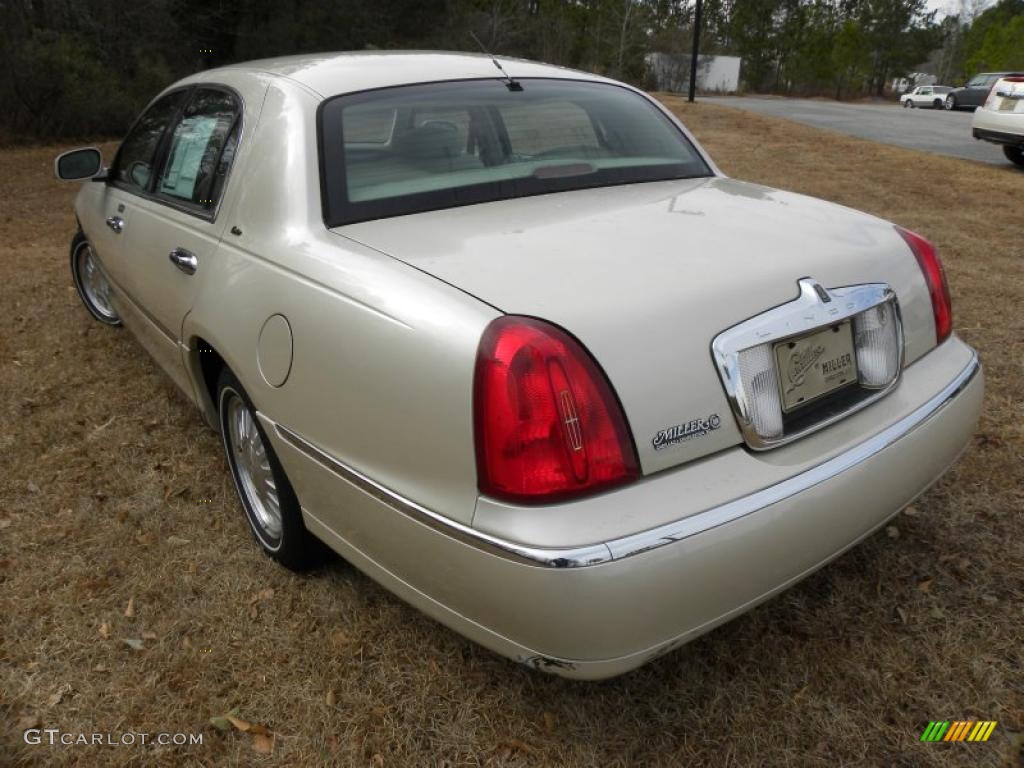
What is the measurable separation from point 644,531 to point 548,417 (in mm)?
294

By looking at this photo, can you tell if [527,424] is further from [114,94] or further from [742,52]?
[742,52]

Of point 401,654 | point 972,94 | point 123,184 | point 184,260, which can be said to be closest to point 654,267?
point 401,654

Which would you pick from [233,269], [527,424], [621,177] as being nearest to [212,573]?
[233,269]

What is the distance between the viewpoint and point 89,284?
5082mm

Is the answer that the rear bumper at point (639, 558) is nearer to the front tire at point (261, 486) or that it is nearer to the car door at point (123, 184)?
the front tire at point (261, 486)

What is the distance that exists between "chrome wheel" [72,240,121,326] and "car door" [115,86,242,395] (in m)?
1.50

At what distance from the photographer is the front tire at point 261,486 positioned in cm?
247

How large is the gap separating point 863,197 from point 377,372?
8.86 meters

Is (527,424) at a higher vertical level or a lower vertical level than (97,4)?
lower

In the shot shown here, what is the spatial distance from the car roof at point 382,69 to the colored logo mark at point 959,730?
7.85 ft

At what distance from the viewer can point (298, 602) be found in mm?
2562

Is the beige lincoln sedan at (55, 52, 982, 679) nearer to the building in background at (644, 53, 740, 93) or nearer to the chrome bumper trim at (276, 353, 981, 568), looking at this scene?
the chrome bumper trim at (276, 353, 981, 568)

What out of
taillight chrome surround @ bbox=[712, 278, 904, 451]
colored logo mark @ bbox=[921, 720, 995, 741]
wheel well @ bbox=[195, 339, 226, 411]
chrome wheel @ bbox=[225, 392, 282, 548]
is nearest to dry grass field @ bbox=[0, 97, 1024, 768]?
colored logo mark @ bbox=[921, 720, 995, 741]

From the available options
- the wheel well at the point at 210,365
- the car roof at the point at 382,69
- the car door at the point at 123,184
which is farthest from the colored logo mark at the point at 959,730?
the car door at the point at 123,184
